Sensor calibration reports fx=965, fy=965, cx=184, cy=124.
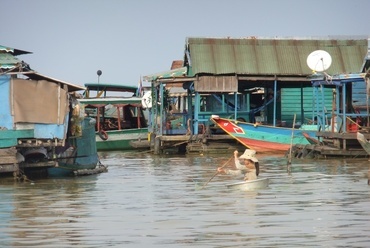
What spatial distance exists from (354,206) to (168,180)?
22.6 feet

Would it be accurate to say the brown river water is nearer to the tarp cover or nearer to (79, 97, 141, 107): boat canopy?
the tarp cover

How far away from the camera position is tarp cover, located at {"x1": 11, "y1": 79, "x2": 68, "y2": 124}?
65.8 ft

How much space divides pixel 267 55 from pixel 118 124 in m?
7.70

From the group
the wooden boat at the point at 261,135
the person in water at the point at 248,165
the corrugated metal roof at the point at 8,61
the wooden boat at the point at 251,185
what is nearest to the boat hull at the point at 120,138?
the wooden boat at the point at 261,135

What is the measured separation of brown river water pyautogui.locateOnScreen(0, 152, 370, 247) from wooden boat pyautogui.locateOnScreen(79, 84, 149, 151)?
1259cm

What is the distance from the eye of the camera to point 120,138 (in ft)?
120

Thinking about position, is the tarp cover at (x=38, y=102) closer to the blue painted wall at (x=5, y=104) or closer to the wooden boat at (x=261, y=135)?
the blue painted wall at (x=5, y=104)

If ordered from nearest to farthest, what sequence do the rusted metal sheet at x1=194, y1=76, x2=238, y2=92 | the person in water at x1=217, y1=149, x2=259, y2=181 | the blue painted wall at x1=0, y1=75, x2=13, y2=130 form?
the person in water at x1=217, y1=149, x2=259, y2=181 < the blue painted wall at x1=0, y1=75, x2=13, y2=130 < the rusted metal sheet at x1=194, y1=76, x2=238, y2=92

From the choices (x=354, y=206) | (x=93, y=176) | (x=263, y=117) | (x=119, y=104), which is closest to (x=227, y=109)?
(x=263, y=117)

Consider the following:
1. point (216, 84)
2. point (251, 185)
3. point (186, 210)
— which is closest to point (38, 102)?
point (251, 185)

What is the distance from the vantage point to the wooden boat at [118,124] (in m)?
36.3

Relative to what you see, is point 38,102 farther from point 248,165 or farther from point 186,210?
point 186,210

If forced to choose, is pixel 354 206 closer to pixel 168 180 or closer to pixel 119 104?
pixel 168 180

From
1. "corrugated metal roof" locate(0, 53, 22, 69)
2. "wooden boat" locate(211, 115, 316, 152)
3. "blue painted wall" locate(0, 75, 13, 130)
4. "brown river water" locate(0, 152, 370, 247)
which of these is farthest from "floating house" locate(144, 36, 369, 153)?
"blue painted wall" locate(0, 75, 13, 130)
